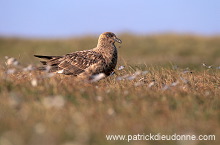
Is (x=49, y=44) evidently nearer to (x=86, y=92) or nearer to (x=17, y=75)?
(x=17, y=75)

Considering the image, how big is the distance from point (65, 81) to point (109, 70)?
104 cm

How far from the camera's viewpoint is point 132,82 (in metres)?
6.50

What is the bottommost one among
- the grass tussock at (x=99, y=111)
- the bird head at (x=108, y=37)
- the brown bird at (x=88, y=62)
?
the grass tussock at (x=99, y=111)

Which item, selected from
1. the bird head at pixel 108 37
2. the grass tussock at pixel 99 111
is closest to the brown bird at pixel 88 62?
the bird head at pixel 108 37

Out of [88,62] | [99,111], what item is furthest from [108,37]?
[99,111]

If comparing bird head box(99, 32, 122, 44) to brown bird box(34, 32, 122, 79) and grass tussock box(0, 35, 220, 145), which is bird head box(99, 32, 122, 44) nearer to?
brown bird box(34, 32, 122, 79)

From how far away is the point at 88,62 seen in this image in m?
6.86

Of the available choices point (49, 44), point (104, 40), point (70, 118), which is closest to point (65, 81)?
point (104, 40)

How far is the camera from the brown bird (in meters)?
6.80

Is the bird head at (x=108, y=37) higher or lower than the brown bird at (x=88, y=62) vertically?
higher

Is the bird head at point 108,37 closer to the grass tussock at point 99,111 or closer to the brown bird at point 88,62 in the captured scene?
the brown bird at point 88,62

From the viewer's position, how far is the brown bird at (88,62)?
680 cm

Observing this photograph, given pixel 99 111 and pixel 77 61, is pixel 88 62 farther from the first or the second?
pixel 99 111

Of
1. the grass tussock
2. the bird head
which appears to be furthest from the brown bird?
the grass tussock
